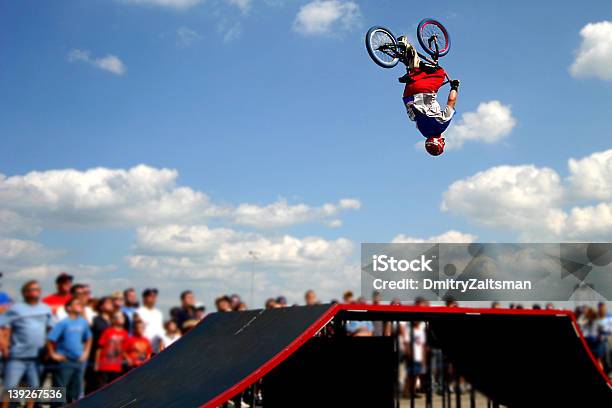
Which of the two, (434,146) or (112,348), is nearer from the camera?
(112,348)

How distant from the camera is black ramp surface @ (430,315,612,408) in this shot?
6.07 meters

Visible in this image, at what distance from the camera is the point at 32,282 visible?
7.40m

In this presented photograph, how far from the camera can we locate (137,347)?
328 inches

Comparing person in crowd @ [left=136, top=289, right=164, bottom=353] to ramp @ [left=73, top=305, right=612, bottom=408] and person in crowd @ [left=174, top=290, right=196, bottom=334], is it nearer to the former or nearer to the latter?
person in crowd @ [left=174, top=290, right=196, bottom=334]

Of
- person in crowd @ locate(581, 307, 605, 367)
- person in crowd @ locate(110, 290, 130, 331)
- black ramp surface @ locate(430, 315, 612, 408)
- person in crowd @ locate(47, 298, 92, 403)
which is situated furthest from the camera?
person in crowd @ locate(581, 307, 605, 367)

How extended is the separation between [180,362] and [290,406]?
1170 millimetres

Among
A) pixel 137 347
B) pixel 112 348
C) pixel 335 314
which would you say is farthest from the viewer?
pixel 137 347

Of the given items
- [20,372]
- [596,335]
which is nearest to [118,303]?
[20,372]

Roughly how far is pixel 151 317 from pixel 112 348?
2.46 feet

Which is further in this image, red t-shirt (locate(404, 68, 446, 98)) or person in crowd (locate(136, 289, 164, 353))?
red t-shirt (locate(404, 68, 446, 98))

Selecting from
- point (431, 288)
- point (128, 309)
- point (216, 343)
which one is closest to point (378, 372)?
point (216, 343)

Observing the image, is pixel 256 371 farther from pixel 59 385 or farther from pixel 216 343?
pixel 59 385

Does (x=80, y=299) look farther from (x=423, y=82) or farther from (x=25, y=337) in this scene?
(x=423, y=82)

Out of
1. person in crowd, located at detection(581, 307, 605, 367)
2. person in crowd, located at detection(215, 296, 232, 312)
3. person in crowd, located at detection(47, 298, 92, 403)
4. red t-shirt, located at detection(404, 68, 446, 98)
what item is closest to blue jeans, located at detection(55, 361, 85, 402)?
person in crowd, located at detection(47, 298, 92, 403)
